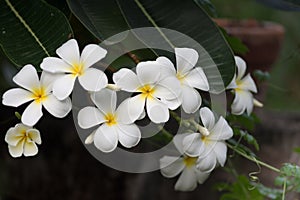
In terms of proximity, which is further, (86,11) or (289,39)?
Answer: (289,39)

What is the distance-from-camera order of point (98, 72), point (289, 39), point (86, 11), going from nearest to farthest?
point (98, 72) → point (86, 11) → point (289, 39)

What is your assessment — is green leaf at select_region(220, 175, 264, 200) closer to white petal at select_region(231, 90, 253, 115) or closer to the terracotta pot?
white petal at select_region(231, 90, 253, 115)

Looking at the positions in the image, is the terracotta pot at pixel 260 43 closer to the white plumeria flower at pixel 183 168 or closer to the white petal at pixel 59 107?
the white plumeria flower at pixel 183 168

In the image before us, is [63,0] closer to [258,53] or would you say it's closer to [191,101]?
[191,101]

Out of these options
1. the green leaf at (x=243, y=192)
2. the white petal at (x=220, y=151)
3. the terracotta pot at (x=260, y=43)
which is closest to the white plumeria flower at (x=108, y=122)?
the white petal at (x=220, y=151)

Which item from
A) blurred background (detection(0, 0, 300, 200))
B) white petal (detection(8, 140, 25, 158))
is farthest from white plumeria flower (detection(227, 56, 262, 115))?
blurred background (detection(0, 0, 300, 200))

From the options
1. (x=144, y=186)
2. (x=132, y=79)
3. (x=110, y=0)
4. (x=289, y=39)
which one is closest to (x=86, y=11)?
(x=110, y=0)
